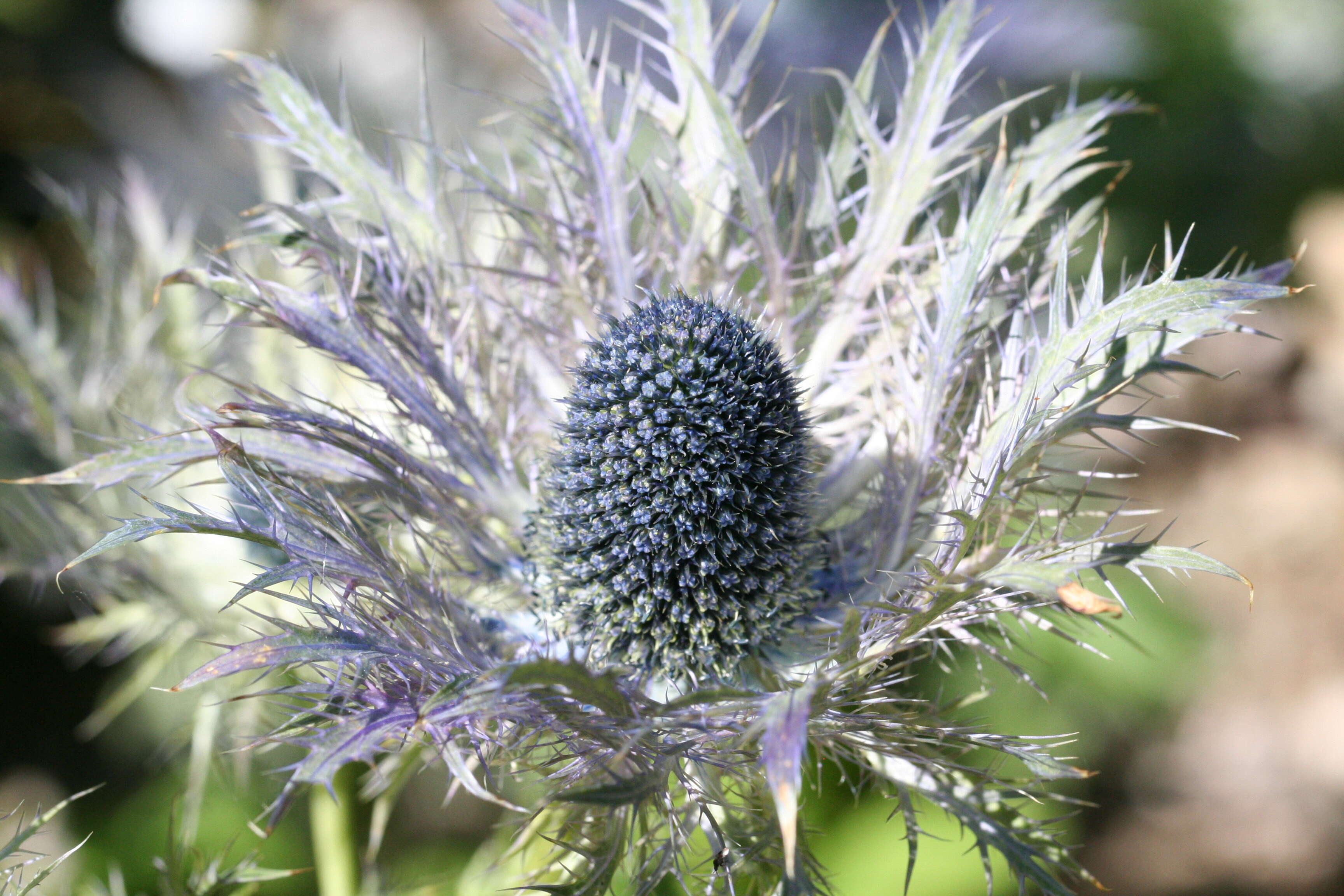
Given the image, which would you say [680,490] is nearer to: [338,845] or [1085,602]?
[1085,602]

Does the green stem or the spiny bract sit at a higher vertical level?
the spiny bract

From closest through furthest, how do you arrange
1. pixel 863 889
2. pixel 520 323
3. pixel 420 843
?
pixel 520 323 → pixel 863 889 → pixel 420 843

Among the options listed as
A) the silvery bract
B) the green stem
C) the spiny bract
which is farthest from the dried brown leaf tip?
the green stem

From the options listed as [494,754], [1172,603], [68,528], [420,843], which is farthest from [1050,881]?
[1172,603]

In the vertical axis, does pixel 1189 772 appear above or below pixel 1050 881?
below

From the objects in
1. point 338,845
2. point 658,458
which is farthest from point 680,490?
point 338,845

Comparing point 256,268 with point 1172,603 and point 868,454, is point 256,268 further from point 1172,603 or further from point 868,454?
point 1172,603

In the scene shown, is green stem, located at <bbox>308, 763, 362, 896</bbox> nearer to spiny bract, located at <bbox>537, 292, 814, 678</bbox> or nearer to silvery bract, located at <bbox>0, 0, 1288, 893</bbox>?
silvery bract, located at <bbox>0, 0, 1288, 893</bbox>
